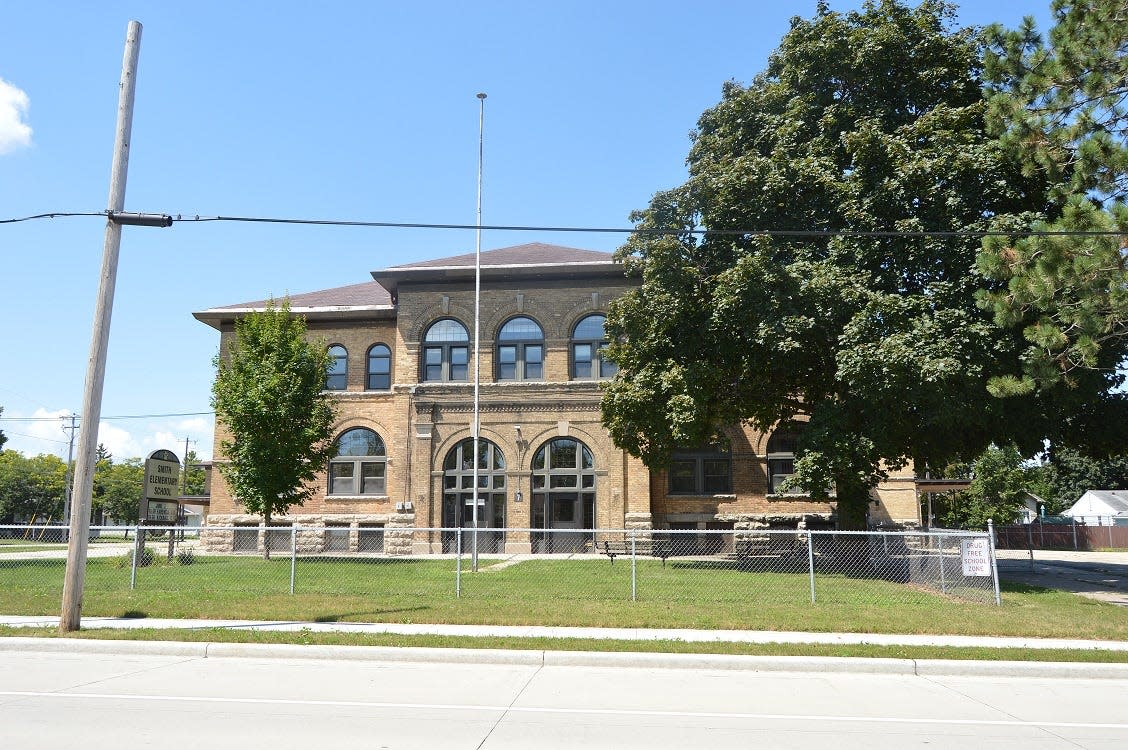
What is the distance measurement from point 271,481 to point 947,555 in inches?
804

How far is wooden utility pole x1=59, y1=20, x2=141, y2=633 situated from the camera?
12.7 m

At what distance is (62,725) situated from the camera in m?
7.14

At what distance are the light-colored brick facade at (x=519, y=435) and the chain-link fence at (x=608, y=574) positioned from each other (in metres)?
1.97

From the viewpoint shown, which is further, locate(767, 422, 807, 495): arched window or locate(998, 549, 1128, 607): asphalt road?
locate(767, 422, 807, 495): arched window

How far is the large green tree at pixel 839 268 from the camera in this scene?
19.7 metres

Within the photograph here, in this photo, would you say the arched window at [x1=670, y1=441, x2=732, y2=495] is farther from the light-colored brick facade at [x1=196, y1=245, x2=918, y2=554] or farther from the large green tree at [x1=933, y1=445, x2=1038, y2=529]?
the large green tree at [x1=933, y1=445, x2=1038, y2=529]

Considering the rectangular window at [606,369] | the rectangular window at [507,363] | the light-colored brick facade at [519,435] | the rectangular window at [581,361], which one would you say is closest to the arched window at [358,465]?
the light-colored brick facade at [519,435]

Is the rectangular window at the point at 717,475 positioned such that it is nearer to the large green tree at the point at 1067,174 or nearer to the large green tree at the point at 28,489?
the large green tree at the point at 1067,174

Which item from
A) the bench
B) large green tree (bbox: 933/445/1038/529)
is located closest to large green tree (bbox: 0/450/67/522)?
the bench

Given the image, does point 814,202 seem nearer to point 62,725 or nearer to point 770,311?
point 770,311

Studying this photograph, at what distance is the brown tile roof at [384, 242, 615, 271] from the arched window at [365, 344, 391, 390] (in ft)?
13.0

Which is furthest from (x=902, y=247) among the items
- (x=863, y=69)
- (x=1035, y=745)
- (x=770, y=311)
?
(x=1035, y=745)

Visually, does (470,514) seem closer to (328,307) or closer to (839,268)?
A: (328,307)

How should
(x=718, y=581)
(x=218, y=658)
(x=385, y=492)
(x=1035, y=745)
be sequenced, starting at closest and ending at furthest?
(x=1035, y=745) → (x=218, y=658) → (x=718, y=581) → (x=385, y=492)
